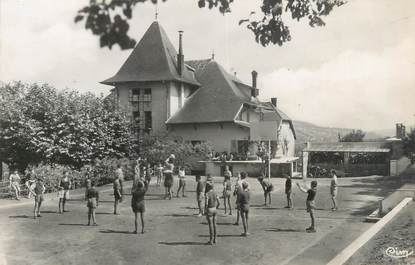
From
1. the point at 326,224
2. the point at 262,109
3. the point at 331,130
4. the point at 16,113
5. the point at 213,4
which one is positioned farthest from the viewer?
the point at 331,130

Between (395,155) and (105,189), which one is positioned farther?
(395,155)

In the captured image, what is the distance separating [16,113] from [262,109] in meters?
24.5

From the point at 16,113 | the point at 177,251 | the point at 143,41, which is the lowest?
the point at 177,251

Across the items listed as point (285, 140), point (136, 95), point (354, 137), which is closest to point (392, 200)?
point (136, 95)

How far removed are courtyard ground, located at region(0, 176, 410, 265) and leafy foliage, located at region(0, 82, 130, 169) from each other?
32.8ft

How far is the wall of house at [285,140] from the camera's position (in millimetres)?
48125

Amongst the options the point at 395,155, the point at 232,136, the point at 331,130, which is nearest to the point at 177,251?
the point at 232,136

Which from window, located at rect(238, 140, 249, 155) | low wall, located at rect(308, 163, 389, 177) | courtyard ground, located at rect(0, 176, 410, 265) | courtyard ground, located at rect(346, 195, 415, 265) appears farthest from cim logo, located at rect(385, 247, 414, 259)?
low wall, located at rect(308, 163, 389, 177)

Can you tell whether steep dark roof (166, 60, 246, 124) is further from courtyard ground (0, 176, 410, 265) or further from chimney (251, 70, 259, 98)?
courtyard ground (0, 176, 410, 265)

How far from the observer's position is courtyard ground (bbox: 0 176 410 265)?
12945 mm

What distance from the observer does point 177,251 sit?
1355 cm

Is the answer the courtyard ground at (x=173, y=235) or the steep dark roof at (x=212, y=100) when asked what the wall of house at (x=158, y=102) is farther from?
the courtyard ground at (x=173, y=235)

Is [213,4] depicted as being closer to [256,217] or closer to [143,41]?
[256,217]


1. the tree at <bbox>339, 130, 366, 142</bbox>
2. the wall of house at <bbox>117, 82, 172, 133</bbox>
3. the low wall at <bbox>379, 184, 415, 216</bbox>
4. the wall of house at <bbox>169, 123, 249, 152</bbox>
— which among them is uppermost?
the wall of house at <bbox>117, 82, 172, 133</bbox>
